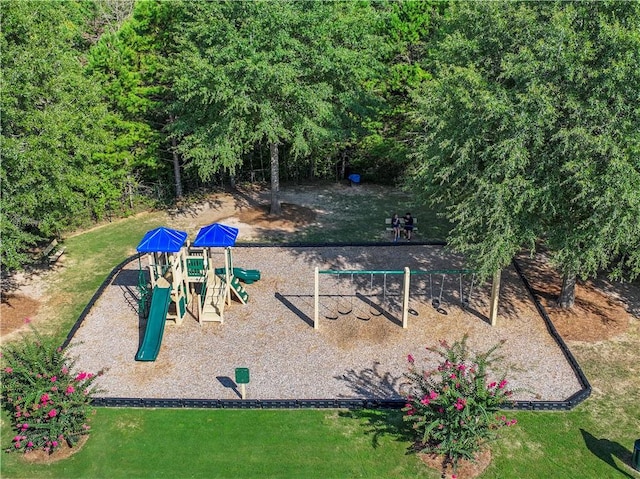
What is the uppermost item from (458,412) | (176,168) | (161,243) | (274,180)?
(176,168)

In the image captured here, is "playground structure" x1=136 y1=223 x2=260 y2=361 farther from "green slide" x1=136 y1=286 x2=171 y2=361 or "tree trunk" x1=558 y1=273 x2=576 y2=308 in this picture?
"tree trunk" x1=558 y1=273 x2=576 y2=308

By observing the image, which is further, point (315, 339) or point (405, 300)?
point (405, 300)

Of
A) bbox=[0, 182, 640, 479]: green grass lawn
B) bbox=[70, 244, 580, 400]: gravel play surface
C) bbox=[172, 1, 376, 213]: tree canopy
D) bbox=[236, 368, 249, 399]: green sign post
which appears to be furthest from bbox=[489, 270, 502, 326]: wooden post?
bbox=[172, 1, 376, 213]: tree canopy

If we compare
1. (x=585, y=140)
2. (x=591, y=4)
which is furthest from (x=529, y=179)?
(x=591, y=4)

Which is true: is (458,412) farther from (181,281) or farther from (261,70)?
(261,70)

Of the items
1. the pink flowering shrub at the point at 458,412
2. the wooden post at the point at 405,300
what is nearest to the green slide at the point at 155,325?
the wooden post at the point at 405,300

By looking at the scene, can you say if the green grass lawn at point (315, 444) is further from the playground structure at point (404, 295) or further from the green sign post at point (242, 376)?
the playground structure at point (404, 295)

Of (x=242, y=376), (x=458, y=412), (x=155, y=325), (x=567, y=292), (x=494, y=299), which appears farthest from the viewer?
(x=567, y=292)

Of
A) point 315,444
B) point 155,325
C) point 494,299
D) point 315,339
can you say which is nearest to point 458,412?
point 315,444
